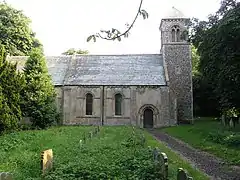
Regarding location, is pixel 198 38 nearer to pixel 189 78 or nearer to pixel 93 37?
pixel 189 78

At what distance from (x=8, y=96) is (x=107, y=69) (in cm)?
1474

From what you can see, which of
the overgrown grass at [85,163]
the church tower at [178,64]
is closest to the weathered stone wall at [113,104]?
the church tower at [178,64]

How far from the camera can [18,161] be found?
10812mm

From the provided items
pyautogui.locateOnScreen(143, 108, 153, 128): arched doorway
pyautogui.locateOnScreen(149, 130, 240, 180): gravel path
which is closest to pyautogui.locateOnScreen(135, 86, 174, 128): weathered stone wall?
pyautogui.locateOnScreen(143, 108, 153, 128): arched doorway

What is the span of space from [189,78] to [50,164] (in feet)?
90.3

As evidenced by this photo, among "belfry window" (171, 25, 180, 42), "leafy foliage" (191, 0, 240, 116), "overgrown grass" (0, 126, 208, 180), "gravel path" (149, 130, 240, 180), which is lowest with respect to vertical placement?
"gravel path" (149, 130, 240, 180)

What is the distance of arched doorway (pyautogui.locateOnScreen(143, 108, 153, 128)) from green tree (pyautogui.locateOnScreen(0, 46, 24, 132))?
14.2m

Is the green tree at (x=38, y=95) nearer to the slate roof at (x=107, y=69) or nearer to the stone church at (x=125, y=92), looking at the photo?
the stone church at (x=125, y=92)

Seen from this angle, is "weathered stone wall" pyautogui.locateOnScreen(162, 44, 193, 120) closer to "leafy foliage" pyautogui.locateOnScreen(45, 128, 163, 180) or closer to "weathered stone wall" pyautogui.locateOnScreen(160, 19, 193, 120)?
"weathered stone wall" pyautogui.locateOnScreen(160, 19, 193, 120)

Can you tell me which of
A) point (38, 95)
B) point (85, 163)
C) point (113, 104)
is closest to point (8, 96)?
point (38, 95)

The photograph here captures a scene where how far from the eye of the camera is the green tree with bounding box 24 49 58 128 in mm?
25688

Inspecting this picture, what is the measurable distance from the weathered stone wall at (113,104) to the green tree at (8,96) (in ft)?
34.9

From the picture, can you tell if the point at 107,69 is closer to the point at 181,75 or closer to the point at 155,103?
the point at 155,103

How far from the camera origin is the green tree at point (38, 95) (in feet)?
84.3
